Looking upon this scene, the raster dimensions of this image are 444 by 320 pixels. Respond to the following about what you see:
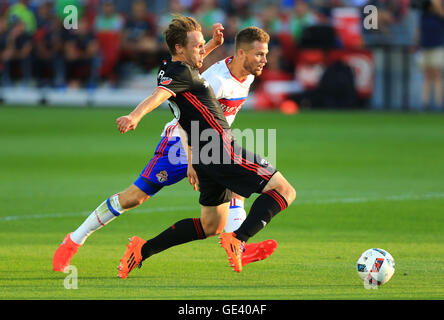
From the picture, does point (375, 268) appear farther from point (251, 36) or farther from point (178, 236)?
point (251, 36)

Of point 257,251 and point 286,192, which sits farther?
point 257,251

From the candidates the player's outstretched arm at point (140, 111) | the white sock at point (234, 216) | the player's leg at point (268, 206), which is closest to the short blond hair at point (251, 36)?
the player's outstretched arm at point (140, 111)

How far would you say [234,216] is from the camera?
7.39 metres

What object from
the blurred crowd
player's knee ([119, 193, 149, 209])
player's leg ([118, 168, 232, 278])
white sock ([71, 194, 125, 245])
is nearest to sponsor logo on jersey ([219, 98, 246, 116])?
player's leg ([118, 168, 232, 278])

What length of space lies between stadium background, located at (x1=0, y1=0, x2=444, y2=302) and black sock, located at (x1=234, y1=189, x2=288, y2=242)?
1.11 feet

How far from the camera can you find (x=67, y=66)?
86.8 feet

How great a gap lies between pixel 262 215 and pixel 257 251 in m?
0.32

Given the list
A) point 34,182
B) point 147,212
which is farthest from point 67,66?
point 147,212

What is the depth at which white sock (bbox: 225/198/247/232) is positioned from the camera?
7.35m

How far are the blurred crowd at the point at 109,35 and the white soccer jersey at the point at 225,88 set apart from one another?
17.2 metres

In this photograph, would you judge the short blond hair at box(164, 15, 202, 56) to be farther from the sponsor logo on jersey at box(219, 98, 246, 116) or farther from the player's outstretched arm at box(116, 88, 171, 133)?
the sponsor logo on jersey at box(219, 98, 246, 116)

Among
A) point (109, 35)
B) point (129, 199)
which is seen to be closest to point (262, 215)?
point (129, 199)

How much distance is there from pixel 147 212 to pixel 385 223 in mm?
2607

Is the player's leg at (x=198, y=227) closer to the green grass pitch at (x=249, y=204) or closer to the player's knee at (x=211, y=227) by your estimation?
the player's knee at (x=211, y=227)
